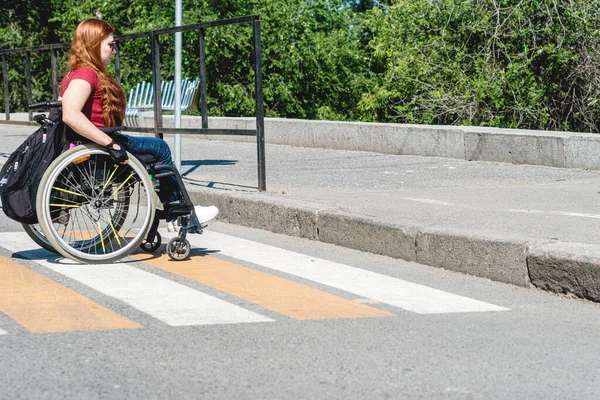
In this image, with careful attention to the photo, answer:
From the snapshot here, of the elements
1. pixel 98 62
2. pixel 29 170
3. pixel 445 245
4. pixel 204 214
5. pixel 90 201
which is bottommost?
pixel 445 245

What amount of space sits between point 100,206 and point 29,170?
459mm

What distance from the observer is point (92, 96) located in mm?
6230

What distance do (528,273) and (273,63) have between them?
76.6ft

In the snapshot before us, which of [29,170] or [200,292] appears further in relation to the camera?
[29,170]

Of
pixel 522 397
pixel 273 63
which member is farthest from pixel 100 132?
pixel 273 63

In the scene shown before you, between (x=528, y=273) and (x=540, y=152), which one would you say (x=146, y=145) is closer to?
(x=528, y=273)

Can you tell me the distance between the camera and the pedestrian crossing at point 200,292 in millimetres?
4812

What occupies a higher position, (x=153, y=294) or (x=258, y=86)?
(x=258, y=86)

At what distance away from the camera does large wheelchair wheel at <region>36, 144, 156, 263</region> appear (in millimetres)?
6027

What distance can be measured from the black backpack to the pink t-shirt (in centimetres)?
17

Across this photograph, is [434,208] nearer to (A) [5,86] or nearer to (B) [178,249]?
(B) [178,249]

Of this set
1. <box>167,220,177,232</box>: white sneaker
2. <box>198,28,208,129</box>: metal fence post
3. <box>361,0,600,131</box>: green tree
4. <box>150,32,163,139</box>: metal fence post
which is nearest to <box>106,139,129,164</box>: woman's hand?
<box>167,220,177,232</box>: white sneaker

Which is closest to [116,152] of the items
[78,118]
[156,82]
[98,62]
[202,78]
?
[78,118]

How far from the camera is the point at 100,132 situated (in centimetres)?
604
